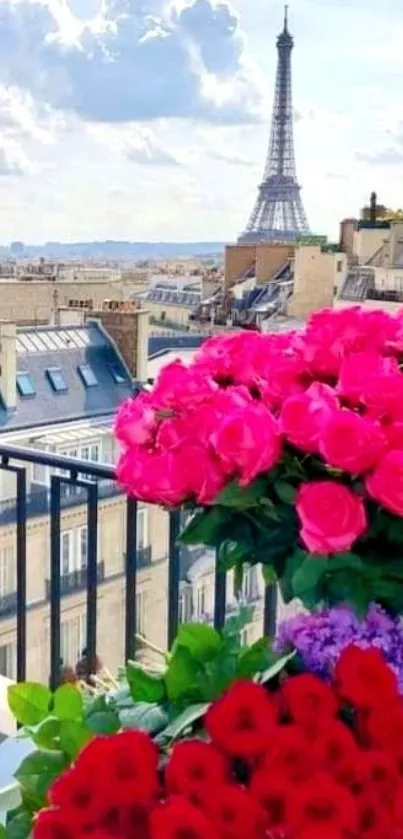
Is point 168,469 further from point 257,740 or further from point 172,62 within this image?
point 172,62

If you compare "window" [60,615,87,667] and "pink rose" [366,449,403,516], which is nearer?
"pink rose" [366,449,403,516]

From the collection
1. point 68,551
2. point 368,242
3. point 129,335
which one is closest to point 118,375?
point 129,335

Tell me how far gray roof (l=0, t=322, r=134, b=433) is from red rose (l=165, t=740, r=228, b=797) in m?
12.0

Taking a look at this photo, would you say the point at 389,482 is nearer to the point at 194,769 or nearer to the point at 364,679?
the point at 364,679

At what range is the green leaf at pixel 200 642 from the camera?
1164 millimetres

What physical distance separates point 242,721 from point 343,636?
185mm

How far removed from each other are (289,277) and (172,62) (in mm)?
13321

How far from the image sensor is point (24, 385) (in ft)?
44.7

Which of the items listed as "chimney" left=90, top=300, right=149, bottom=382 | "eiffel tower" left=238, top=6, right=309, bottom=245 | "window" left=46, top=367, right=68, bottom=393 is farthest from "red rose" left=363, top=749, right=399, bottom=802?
"eiffel tower" left=238, top=6, right=309, bottom=245

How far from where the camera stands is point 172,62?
1085 cm

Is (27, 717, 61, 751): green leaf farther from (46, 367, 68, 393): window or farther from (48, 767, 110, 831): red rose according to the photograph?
(46, 367, 68, 393): window

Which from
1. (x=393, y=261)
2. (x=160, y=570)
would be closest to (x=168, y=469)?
(x=160, y=570)

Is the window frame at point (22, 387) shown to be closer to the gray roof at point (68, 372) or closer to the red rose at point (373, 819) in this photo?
the gray roof at point (68, 372)

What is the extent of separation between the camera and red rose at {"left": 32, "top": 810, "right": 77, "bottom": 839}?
3.06ft
